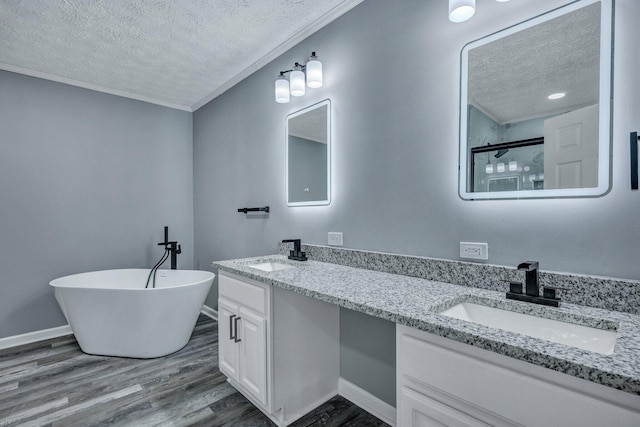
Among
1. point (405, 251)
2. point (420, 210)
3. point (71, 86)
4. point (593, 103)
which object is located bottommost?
point (405, 251)

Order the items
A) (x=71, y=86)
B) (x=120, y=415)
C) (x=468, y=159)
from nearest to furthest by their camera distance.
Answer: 1. (x=468, y=159)
2. (x=120, y=415)
3. (x=71, y=86)

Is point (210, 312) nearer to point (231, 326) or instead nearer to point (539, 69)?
point (231, 326)

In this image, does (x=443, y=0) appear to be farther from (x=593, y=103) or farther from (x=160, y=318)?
(x=160, y=318)

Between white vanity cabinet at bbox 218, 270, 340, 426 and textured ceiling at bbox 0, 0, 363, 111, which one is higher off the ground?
textured ceiling at bbox 0, 0, 363, 111

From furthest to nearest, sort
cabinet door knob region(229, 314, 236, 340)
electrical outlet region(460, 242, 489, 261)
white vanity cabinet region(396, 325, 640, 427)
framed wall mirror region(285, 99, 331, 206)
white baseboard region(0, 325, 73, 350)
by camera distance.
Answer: white baseboard region(0, 325, 73, 350), framed wall mirror region(285, 99, 331, 206), cabinet door knob region(229, 314, 236, 340), electrical outlet region(460, 242, 489, 261), white vanity cabinet region(396, 325, 640, 427)

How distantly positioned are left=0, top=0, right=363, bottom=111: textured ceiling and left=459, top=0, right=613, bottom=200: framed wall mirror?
1054 mm

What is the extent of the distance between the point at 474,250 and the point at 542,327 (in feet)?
1.40

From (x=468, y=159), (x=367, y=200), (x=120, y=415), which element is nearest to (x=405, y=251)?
(x=367, y=200)

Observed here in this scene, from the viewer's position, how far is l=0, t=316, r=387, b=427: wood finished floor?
70.7 inches

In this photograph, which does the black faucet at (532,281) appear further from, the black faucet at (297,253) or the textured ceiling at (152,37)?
the textured ceiling at (152,37)

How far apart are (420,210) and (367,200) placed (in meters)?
0.35

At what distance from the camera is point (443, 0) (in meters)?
1.56

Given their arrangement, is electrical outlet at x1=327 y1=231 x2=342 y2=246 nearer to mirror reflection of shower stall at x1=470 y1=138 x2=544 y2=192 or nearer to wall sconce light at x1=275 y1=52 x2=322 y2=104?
mirror reflection of shower stall at x1=470 y1=138 x2=544 y2=192

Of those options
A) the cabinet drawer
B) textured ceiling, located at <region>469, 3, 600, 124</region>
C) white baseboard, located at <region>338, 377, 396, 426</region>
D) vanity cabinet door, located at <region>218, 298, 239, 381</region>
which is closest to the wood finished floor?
white baseboard, located at <region>338, 377, 396, 426</region>
